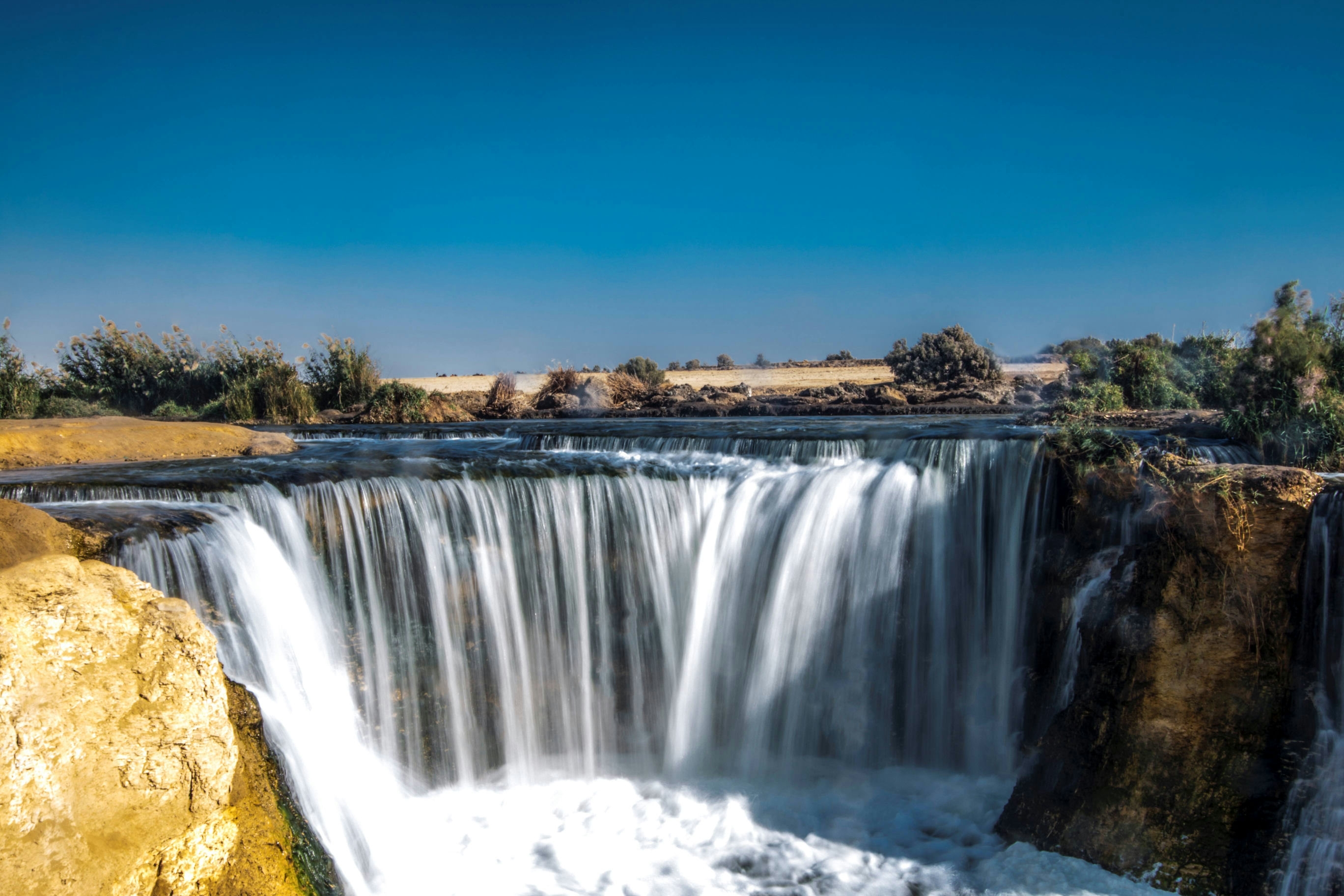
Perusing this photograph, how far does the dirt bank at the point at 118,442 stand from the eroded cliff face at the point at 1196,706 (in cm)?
1110

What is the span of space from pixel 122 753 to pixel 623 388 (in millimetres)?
20372

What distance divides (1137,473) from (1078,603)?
4.02 feet

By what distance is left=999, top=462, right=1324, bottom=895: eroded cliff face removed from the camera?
5582mm

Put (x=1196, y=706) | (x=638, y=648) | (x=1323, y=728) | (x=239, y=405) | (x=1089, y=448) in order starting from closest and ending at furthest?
(x=1323, y=728) < (x=1196, y=706) < (x=1089, y=448) < (x=638, y=648) < (x=239, y=405)

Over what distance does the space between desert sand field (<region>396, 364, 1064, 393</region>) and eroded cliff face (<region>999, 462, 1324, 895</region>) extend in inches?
619

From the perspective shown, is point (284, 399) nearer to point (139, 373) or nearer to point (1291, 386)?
point (139, 373)

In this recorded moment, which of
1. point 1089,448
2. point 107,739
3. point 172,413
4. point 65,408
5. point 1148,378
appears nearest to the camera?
point 107,739

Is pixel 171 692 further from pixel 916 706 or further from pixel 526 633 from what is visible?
pixel 916 706

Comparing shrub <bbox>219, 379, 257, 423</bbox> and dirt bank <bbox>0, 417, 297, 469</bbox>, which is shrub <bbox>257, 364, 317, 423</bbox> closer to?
shrub <bbox>219, 379, 257, 423</bbox>

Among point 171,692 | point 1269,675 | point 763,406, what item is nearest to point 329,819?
point 171,692

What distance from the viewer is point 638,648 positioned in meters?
8.68

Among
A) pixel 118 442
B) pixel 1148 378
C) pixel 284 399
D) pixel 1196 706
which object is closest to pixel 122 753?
pixel 1196 706

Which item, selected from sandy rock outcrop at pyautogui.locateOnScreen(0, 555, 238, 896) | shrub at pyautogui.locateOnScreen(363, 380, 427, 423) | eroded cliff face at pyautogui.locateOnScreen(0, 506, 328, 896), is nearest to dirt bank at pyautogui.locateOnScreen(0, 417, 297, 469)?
eroded cliff face at pyautogui.locateOnScreen(0, 506, 328, 896)

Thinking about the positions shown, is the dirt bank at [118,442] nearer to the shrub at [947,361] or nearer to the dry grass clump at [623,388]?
the dry grass clump at [623,388]
